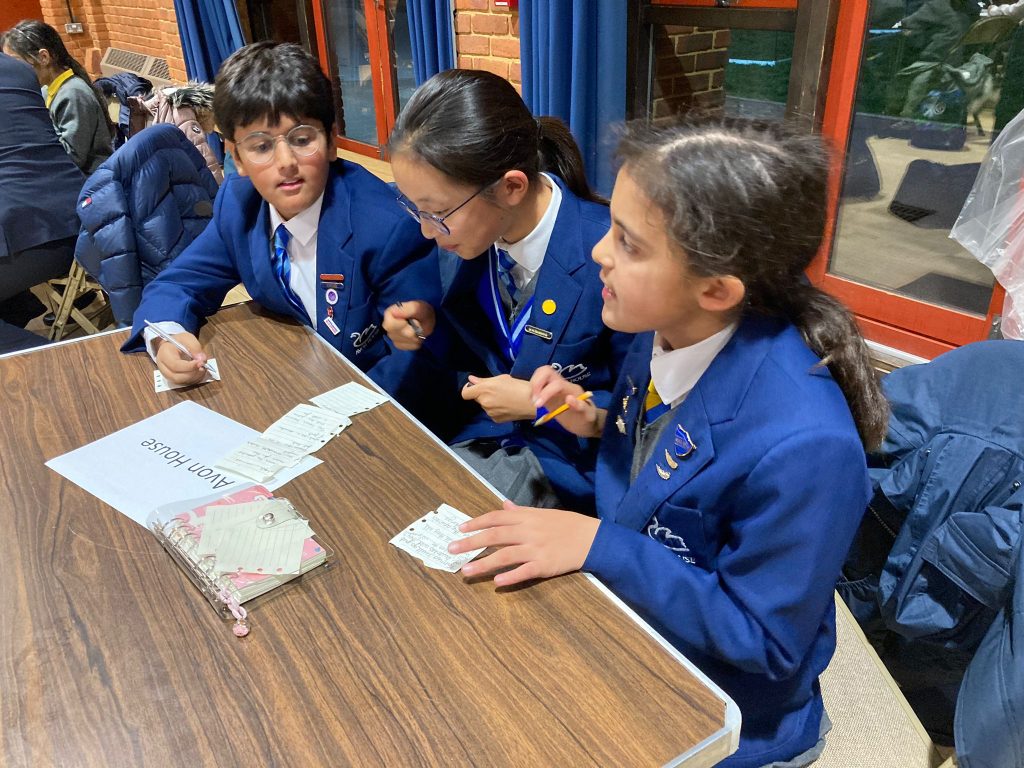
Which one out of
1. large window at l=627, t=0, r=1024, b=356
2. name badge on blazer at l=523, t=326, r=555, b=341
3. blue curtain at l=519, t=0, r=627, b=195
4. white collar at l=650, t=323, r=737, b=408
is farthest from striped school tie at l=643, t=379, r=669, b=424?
blue curtain at l=519, t=0, r=627, b=195

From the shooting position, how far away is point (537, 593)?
835mm

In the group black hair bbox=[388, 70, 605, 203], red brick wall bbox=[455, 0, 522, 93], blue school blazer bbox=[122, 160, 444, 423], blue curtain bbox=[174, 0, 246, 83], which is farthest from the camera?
blue curtain bbox=[174, 0, 246, 83]

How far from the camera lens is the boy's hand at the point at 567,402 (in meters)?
1.07

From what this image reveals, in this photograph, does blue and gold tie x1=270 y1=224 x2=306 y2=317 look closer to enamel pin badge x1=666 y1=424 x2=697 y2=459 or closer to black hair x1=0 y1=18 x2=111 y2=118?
enamel pin badge x1=666 y1=424 x2=697 y2=459

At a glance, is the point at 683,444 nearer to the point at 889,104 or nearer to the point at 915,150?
the point at 889,104

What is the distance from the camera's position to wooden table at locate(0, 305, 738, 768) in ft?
2.22

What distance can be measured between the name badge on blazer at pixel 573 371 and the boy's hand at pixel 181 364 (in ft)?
2.07

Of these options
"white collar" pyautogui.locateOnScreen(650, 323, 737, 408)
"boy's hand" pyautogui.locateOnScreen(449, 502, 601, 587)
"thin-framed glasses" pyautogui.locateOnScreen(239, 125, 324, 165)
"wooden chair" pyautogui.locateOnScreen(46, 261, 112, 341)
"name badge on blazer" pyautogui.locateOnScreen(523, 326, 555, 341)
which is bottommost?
"wooden chair" pyautogui.locateOnScreen(46, 261, 112, 341)

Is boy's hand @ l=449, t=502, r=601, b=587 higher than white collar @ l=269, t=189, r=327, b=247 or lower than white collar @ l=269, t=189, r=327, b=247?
lower

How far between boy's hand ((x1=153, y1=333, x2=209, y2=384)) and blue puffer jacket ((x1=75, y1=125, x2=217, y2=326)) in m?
1.08

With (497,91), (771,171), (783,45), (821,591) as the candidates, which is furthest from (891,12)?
(821,591)

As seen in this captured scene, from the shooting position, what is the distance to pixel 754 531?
31.2 inches

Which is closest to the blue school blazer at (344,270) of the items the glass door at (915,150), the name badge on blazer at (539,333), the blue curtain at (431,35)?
the name badge on blazer at (539,333)

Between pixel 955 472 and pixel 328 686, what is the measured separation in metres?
0.87
